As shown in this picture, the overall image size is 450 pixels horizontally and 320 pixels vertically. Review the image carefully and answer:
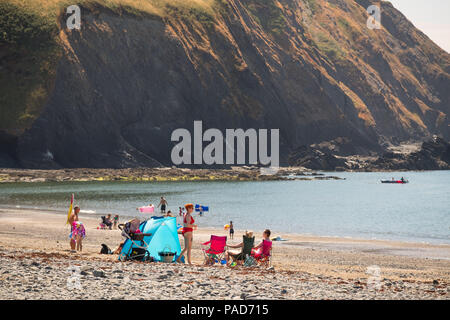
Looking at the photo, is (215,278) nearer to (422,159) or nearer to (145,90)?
(145,90)

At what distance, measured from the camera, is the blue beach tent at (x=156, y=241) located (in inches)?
738

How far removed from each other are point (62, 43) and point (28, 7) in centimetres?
1098

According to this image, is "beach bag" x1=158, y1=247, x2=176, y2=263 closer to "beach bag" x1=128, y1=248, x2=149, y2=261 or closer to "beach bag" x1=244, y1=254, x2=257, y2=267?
"beach bag" x1=128, y1=248, x2=149, y2=261

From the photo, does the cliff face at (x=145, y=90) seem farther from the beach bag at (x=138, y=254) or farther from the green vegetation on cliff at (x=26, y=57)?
the beach bag at (x=138, y=254)

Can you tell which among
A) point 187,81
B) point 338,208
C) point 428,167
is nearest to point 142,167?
point 187,81

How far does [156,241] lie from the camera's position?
63.3 feet

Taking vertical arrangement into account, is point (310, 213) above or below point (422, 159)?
below

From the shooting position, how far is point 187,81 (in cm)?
14212

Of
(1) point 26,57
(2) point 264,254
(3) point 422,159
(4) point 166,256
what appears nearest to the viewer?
(4) point 166,256

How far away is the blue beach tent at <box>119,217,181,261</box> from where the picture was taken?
1875cm

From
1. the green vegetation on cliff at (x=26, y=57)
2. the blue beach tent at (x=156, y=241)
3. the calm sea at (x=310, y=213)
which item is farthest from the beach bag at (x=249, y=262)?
the green vegetation on cliff at (x=26, y=57)

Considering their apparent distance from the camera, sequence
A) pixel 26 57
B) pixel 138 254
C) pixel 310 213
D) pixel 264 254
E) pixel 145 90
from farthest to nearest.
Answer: pixel 145 90
pixel 26 57
pixel 310 213
pixel 264 254
pixel 138 254

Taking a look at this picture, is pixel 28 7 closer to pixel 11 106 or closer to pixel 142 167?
pixel 11 106

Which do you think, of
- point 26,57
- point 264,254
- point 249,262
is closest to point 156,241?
point 249,262
